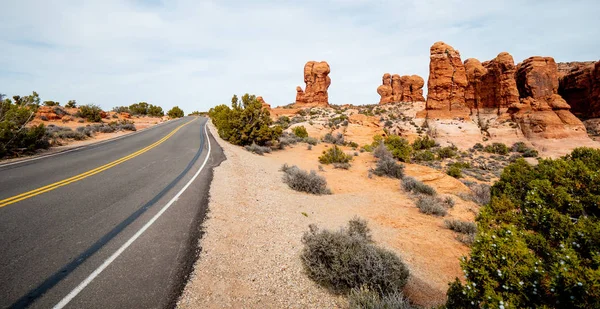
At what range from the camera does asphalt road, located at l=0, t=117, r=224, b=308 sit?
120 inches

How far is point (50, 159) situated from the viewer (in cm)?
1019

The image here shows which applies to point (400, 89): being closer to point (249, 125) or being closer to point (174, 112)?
point (249, 125)

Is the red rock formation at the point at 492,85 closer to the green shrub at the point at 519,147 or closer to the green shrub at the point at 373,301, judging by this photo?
the green shrub at the point at 519,147

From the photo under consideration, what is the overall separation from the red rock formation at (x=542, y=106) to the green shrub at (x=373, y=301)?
39454mm

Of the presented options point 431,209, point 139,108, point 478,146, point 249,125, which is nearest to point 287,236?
point 431,209

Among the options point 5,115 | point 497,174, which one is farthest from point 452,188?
point 5,115

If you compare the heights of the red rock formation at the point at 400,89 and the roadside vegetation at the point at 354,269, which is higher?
the red rock formation at the point at 400,89

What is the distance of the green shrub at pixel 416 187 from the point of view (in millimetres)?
10070

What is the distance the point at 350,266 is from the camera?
12.7 ft

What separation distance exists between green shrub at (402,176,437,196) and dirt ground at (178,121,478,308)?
1.45ft

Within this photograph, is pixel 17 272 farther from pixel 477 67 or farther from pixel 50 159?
pixel 477 67

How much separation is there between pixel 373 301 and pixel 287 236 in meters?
2.57

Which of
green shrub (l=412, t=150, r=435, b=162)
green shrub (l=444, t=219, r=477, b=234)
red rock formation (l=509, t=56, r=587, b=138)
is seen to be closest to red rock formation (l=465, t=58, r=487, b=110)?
red rock formation (l=509, t=56, r=587, b=138)

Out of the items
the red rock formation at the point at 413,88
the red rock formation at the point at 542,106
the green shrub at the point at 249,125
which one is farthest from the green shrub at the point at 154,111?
the red rock formation at the point at 542,106
